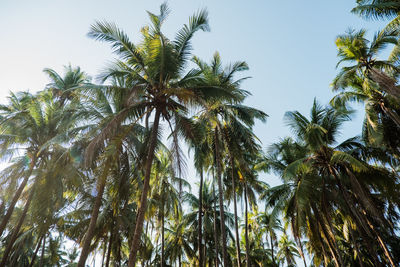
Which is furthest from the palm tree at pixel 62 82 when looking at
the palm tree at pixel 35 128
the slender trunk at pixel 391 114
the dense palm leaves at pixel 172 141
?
the slender trunk at pixel 391 114

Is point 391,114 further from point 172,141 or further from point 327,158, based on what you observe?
point 172,141

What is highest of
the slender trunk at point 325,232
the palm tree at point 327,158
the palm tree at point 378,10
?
the palm tree at point 378,10

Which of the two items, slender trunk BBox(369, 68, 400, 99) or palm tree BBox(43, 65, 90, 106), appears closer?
slender trunk BBox(369, 68, 400, 99)

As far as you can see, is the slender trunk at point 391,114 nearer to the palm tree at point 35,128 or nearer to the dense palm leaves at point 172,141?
the dense palm leaves at point 172,141

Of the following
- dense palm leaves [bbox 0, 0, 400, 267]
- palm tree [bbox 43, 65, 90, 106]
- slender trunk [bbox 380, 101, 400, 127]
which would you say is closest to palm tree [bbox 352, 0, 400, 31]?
dense palm leaves [bbox 0, 0, 400, 267]

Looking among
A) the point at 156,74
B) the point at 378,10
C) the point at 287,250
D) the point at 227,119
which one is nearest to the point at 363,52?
the point at 378,10

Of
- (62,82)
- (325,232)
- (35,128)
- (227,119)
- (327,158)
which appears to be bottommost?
(325,232)

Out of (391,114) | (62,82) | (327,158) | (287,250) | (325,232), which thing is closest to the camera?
(391,114)

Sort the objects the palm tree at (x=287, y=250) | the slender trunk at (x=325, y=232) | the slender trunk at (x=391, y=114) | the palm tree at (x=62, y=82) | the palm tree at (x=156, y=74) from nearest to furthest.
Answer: the palm tree at (x=156, y=74)
the slender trunk at (x=391, y=114)
the slender trunk at (x=325, y=232)
the palm tree at (x=62, y=82)
the palm tree at (x=287, y=250)

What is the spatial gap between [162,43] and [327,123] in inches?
413

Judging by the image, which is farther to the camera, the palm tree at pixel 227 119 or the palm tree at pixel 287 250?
the palm tree at pixel 287 250

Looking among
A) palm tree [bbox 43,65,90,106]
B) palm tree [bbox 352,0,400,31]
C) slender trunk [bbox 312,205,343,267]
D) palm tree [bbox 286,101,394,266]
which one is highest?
palm tree [bbox 43,65,90,106]

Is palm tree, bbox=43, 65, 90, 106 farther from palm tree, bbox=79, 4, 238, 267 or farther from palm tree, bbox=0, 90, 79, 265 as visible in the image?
palm tree, bbox=79, 4, 238, 267

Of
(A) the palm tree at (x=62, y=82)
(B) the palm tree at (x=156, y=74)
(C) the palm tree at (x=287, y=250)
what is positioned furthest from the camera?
(C) the palm tree at (x=287, y=250)
